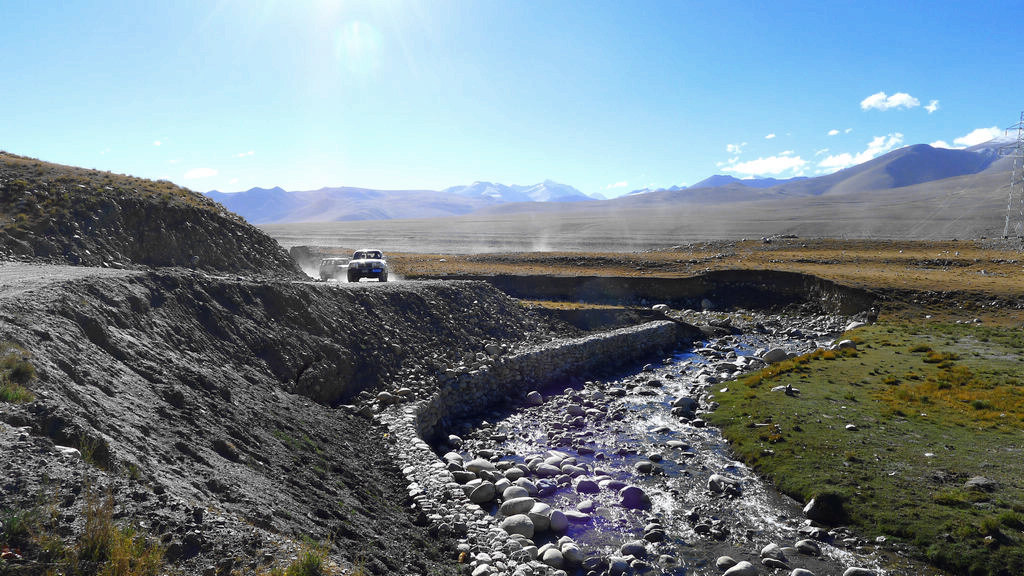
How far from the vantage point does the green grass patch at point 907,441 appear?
34.8 feet

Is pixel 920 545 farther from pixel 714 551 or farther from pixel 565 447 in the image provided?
pixel 565 447

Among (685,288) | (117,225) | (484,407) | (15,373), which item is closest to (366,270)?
(117,225)

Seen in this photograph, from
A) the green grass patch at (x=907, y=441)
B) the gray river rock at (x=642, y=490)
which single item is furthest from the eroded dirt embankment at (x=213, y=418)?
the green grass patch at (x=907, y=441)

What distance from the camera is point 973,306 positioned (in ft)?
119

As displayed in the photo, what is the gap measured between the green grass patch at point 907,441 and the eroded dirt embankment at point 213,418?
Answer: 9.32 m

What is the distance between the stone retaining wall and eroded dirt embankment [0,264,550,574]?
25.2 inches

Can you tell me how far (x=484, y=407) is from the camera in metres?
21.7

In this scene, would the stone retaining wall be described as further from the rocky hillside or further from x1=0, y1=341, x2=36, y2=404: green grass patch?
the rocky hillside

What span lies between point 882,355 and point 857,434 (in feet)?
42.6

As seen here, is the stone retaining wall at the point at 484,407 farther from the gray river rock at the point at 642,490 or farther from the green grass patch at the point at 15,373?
the green grass patch at the point at 15,373

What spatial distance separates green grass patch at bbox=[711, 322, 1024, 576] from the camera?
1062 cm

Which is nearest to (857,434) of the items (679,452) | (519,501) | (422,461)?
(679,452)

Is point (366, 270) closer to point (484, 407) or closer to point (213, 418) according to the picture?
point (484, 407)

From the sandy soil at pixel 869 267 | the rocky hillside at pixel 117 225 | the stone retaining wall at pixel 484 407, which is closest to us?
the stone retaining wall at pixel 484 407
